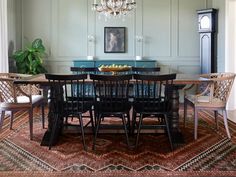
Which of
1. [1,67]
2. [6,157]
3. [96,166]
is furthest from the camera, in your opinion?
[1,67]

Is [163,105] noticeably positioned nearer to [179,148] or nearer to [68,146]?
[179,148]

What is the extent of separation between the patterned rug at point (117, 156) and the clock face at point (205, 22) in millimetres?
2809

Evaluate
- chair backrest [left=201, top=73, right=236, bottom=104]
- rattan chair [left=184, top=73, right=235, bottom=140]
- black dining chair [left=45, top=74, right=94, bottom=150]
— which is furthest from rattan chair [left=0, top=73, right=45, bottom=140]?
chair backrest [left=201, top=73, right=236, bottom=104]

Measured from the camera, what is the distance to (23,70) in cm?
624

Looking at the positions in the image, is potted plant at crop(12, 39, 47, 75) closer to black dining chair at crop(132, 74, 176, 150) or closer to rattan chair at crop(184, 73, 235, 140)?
black dining chair at crop(132, 74, 176, 150)

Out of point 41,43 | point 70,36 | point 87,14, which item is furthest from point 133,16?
point 41,43

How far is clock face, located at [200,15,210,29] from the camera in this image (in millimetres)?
6266

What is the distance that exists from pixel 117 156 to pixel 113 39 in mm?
3972

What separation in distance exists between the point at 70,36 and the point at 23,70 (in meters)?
1.34

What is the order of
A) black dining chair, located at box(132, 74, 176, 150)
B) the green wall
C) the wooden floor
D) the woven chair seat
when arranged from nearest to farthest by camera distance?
black dining chair, located at box(132, 74, 176, 150)
the woven chair seat
the wooden floor
the green wall

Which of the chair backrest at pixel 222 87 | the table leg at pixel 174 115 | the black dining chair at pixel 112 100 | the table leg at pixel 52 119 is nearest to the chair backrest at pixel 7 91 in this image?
the table leg at pixel 52 119

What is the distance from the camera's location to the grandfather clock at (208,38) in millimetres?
6203

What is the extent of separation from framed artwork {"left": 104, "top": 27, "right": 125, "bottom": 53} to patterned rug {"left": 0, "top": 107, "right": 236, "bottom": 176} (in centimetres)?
310

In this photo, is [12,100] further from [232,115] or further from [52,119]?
Answer: [232,115]
